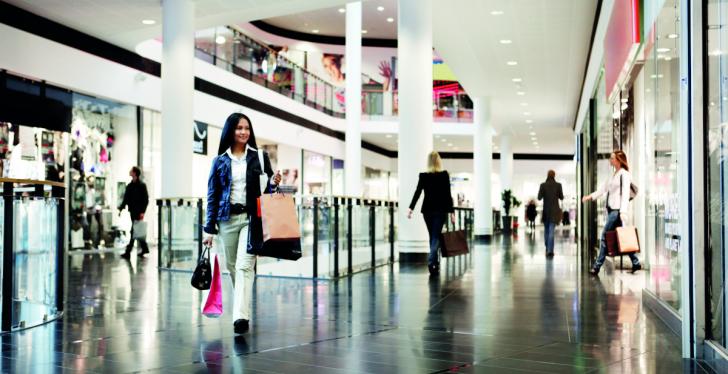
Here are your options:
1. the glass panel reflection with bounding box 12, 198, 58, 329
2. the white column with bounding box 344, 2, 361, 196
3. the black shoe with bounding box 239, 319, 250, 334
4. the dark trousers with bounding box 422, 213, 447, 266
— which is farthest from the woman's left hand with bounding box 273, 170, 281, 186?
the white column with bounding box 344, 2, 361, 196

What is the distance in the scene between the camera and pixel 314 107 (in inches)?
1061

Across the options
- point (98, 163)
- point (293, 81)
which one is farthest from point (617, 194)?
point (293, 81)

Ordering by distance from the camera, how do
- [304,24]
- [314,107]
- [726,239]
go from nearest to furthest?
[726,239]
[314,107]
[304,24]

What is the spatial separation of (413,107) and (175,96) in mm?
3694

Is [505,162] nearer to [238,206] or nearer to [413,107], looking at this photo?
[413,107]

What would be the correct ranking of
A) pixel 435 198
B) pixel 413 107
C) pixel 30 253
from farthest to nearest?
pixel 413 107 < pixel 435 198 < pixel 30 253

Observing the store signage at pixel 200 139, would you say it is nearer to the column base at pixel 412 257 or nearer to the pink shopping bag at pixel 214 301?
→ the column base at pixel 412 257

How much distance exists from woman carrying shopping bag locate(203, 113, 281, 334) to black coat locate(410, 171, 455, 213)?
4.56 m

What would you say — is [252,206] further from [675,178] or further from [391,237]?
[391,237]

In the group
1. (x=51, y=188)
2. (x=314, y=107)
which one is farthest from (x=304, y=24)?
(x=51, y=188)

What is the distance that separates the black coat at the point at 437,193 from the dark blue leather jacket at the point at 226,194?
4.57m

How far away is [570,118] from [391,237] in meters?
→ 17.2

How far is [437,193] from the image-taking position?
9.23 m

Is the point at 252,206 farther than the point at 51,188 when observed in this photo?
No
